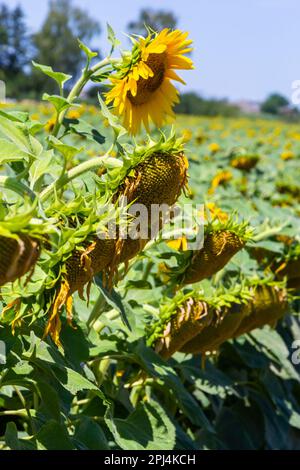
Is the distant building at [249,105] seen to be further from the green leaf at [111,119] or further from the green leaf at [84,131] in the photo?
the green leaf at [111,119]

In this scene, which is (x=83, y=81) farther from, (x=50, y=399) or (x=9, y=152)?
(x=50, y=399)

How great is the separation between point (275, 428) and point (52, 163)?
1561 mm

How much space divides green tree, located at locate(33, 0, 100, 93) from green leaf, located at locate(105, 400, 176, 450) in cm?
4192

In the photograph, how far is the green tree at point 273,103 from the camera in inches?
1886

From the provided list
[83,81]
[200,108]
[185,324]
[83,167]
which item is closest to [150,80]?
[83,81]

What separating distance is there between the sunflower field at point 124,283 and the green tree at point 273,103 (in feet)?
148

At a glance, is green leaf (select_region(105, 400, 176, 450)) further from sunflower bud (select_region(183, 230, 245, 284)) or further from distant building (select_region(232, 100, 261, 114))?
distant building (select_region(232, 100, 261, 114))

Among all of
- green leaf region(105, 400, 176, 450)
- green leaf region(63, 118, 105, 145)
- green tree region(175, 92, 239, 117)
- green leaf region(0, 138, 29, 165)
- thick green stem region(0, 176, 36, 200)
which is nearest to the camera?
thick green stem region(0, 176, 36, 200)

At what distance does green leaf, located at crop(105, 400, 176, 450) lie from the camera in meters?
1.50

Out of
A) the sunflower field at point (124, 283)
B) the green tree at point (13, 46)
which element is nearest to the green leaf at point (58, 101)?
the sunflower field at point (124, 283)

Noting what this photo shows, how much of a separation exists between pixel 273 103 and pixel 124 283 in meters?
49.6

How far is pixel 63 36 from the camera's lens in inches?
1822

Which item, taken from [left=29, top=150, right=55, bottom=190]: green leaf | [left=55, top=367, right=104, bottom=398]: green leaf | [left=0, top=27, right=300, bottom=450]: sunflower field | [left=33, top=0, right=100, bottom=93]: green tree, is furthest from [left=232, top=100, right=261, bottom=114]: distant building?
[left=29, top=150, right=55, bottom=190]: green leaf

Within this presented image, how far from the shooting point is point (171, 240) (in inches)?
64.2
